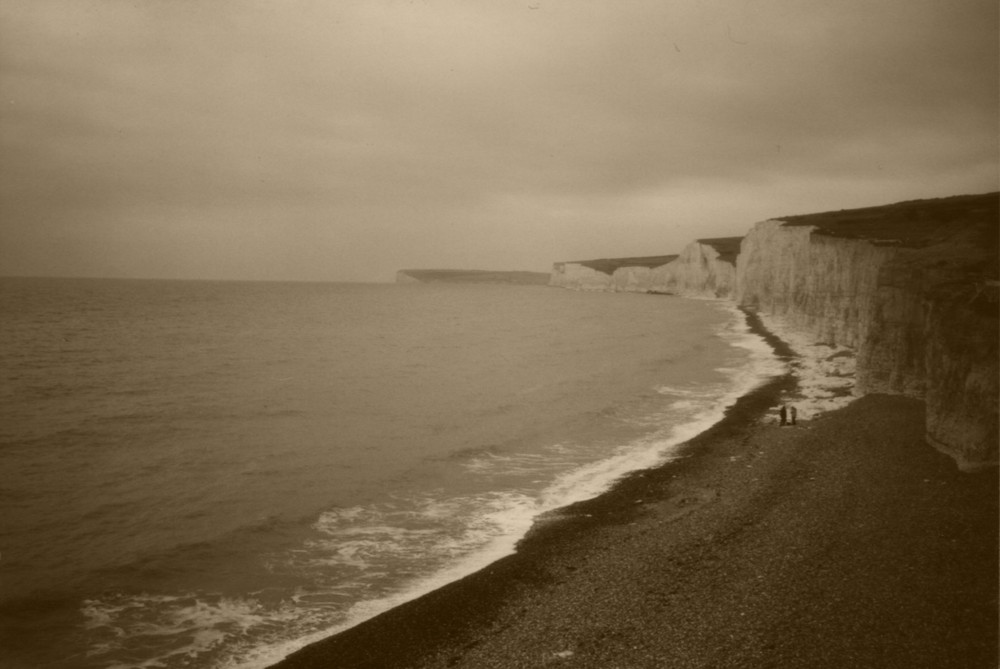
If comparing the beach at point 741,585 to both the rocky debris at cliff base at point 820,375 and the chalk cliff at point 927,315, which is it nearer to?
the chalk cliff at point 927,315

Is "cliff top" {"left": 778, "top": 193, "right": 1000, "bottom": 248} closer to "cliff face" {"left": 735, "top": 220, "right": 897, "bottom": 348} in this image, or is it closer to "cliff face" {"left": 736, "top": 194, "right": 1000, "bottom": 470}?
"cliff face" {"left": 736, "top": 194, "right": 1000, "bottom": 470}

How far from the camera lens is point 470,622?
8.88 metres

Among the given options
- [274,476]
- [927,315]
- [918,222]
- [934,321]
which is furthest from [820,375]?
[274,476]

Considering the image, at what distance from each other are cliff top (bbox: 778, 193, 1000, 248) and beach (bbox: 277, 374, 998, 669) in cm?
1084

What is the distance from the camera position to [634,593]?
9.15 metres

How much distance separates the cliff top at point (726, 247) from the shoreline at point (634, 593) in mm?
103168

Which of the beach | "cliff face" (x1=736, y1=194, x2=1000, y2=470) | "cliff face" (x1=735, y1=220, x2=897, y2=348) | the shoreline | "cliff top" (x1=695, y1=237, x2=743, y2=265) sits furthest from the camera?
"cliff top" (x1=695, y1=237, x2=743, y2=265)

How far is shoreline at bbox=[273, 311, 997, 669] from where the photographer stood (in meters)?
7.58

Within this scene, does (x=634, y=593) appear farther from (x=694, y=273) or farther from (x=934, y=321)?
(x=694, y=273)

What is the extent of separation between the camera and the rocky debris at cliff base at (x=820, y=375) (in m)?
21.4

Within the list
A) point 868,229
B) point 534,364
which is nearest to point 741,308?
point 868,229

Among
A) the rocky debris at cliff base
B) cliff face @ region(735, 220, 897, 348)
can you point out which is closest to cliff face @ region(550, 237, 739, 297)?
cliff face @ region(735, 220, 897, 348)

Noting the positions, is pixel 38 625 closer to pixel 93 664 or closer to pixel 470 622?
pixel 93 664

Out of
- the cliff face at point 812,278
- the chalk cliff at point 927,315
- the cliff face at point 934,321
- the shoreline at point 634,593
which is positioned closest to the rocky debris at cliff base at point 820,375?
the chalk cliff at point 927,315
